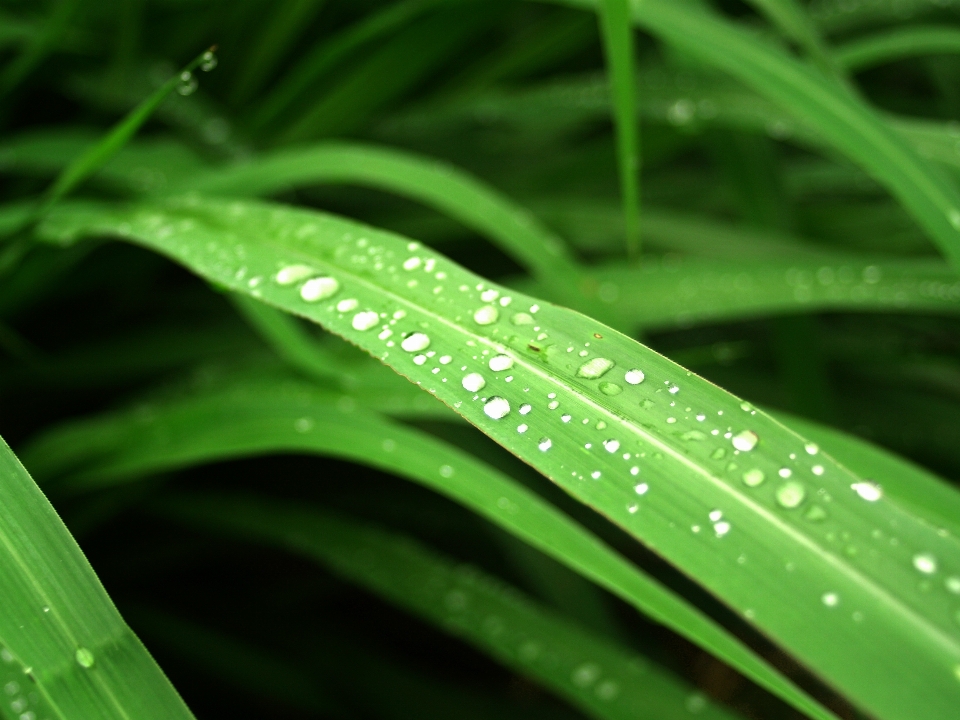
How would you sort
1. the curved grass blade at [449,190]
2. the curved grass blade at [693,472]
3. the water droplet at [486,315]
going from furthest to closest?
1. the curved grass blade at [449,190]
2. the water droplet at [486,315]
3. the curved grass blade at [693,472]

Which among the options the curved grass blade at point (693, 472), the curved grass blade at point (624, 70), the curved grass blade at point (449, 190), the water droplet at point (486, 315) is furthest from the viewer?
the curved grass blade at point (449, 190)

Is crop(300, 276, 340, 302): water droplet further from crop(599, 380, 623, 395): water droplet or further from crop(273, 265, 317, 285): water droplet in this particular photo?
crop(599, 380, 623, 395): water droplet

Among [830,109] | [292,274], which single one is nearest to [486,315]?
[292,274]

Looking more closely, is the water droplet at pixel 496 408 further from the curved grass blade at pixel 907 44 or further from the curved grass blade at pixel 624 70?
the curved grass blade at pixel 907 44

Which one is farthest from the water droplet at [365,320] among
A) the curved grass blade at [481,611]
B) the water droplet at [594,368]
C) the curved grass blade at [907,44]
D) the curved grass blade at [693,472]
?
the curved grass blade at [907,44]

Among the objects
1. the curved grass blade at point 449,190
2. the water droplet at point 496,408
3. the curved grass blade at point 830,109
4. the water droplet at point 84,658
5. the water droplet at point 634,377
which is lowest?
the water droplet at point 84,658

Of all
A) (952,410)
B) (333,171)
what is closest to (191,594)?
(333,171)

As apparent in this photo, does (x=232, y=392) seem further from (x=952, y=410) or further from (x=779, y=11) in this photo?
(x=952, y=410)
